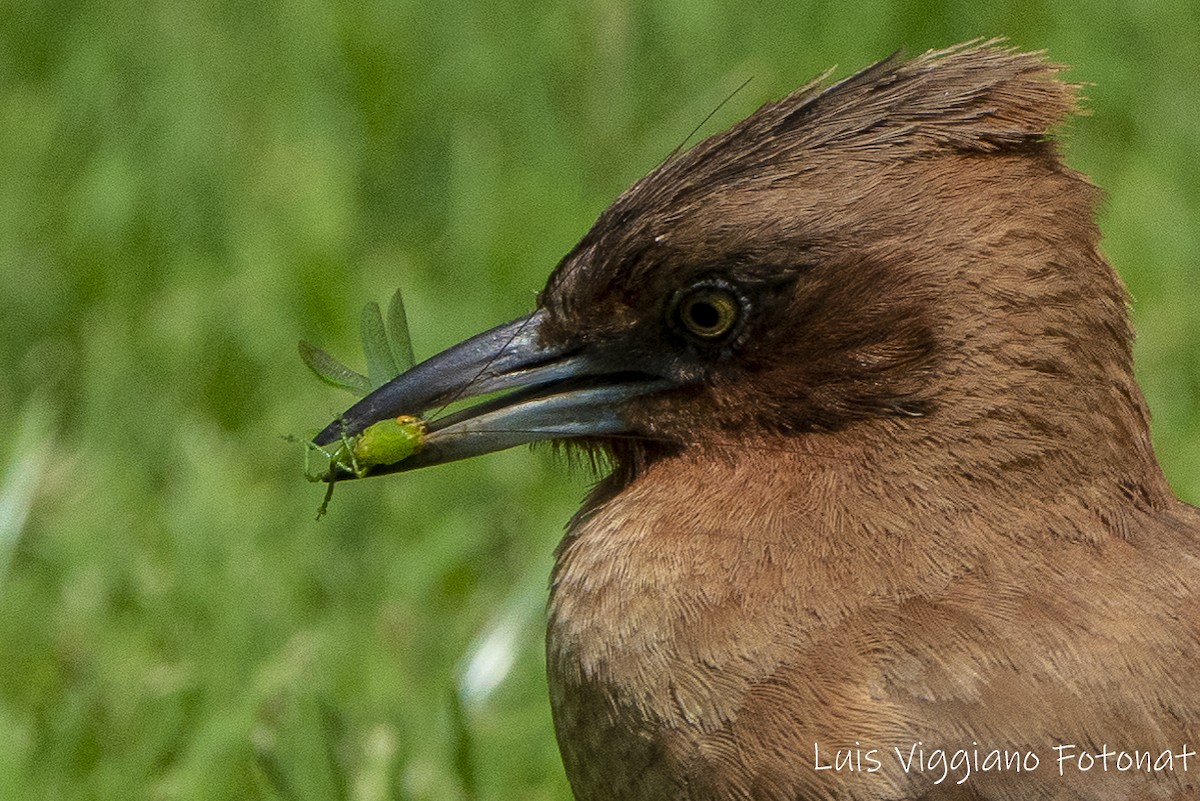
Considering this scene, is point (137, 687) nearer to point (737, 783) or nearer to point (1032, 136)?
point (737, 783)

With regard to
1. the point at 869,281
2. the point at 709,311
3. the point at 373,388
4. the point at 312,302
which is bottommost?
the point at 869,281

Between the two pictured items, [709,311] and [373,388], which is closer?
[709,311]

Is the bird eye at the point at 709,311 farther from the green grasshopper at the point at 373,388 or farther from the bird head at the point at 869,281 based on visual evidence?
the green grasshopper at the point at 373,388

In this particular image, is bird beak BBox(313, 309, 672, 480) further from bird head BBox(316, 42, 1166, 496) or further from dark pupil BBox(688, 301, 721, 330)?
dark pupil BBox(688, 301, 721, 330)

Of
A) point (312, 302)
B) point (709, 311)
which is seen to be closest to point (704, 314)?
point (709, 311)

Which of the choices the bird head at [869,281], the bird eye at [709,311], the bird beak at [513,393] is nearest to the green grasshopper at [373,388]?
the bird beak at [513,393]

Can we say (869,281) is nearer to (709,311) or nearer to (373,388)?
(709,311)

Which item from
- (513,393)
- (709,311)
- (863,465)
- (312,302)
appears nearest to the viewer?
(863,465)

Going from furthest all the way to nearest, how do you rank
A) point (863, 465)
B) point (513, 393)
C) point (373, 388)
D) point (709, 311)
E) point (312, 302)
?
point (312, 302), point (373, 388), point (513, 393), point (709, 311), point (863, 465)
